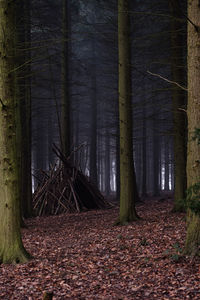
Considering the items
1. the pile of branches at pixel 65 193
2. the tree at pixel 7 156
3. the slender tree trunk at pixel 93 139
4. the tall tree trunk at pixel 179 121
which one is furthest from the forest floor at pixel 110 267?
the slender tree trunk at pixel 93 139

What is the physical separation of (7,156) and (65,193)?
956cm

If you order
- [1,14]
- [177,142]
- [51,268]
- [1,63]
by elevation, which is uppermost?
[1,14]

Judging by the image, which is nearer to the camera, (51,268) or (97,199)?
(51,268)

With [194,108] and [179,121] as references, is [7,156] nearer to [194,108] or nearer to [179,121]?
[194,108]

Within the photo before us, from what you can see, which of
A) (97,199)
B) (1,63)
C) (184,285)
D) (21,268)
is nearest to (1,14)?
(1,63)

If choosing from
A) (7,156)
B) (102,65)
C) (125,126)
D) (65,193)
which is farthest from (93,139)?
(7,156)

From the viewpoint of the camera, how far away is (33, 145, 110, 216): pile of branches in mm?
16344

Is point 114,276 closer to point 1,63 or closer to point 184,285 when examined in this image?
point 184,285

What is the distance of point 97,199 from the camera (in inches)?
688

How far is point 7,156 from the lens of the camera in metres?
7.51

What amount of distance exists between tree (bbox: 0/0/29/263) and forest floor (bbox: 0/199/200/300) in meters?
0.44

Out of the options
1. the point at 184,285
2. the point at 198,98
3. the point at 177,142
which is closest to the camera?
the point at 184,285

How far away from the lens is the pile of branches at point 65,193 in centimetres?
1634

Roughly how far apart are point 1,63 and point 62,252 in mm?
4392
